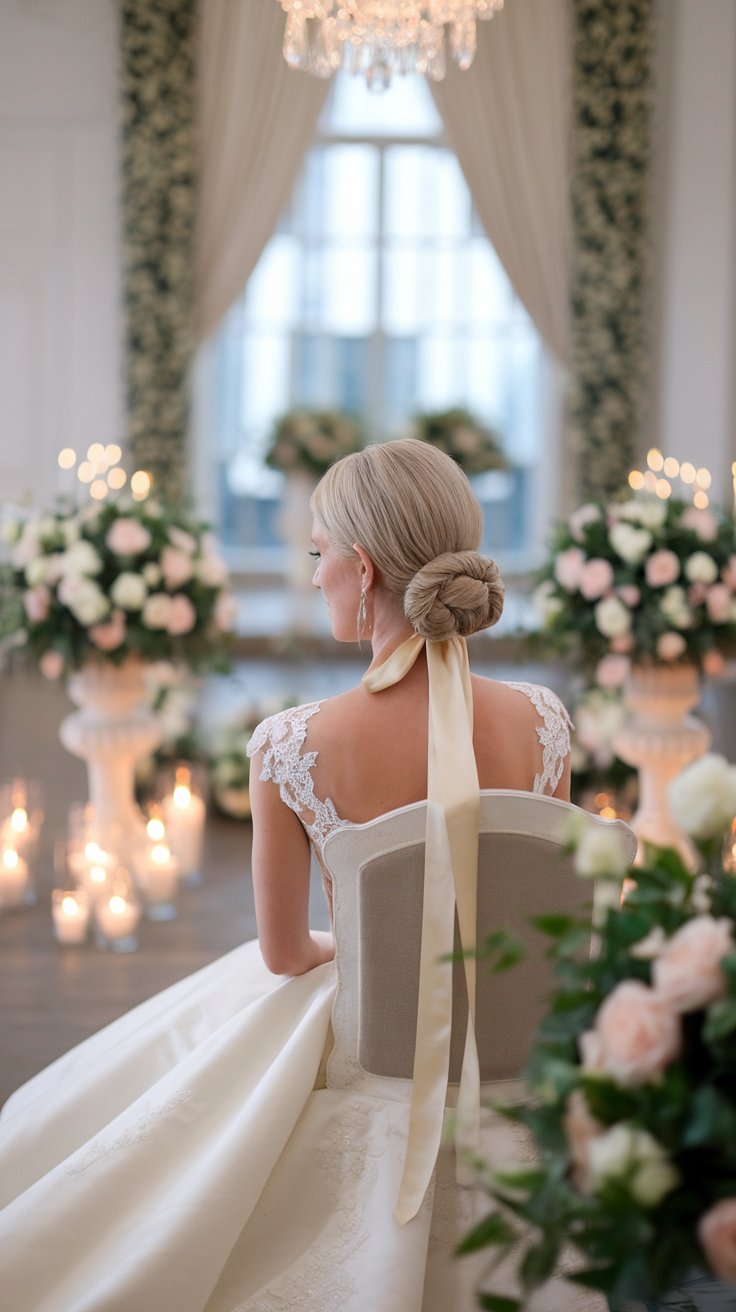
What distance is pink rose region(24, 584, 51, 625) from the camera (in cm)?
333

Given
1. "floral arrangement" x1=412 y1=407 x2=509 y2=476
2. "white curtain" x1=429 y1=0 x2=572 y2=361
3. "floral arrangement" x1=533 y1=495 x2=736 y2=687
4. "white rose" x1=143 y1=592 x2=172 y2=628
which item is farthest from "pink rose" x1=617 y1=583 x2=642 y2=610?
"white curtain" x1=429 y1=0 x2=572 y2=361

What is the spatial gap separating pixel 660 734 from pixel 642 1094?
2.78 meters

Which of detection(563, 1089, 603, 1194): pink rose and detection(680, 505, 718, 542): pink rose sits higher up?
detection(680, 505, 718, 542): pink rose

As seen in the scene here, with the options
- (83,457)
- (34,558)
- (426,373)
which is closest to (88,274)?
(83,457)

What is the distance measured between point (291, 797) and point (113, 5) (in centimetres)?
582

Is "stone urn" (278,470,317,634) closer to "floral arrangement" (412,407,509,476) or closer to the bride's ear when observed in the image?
"floral arrangement" (412,407,509,476)

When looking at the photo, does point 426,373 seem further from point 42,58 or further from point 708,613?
point 708,613

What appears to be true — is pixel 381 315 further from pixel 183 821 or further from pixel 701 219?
pixel 183 821

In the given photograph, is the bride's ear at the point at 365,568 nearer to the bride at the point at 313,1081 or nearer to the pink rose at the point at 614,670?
the bride at the point at 313,1081

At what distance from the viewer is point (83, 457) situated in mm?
6074

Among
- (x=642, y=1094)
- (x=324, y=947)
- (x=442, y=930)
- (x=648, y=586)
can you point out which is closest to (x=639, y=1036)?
(x=642, y=1094)

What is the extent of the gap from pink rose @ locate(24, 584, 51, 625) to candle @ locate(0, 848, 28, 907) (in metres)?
0.80

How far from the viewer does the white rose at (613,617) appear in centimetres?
325

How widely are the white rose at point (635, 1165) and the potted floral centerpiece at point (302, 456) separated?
488cm
